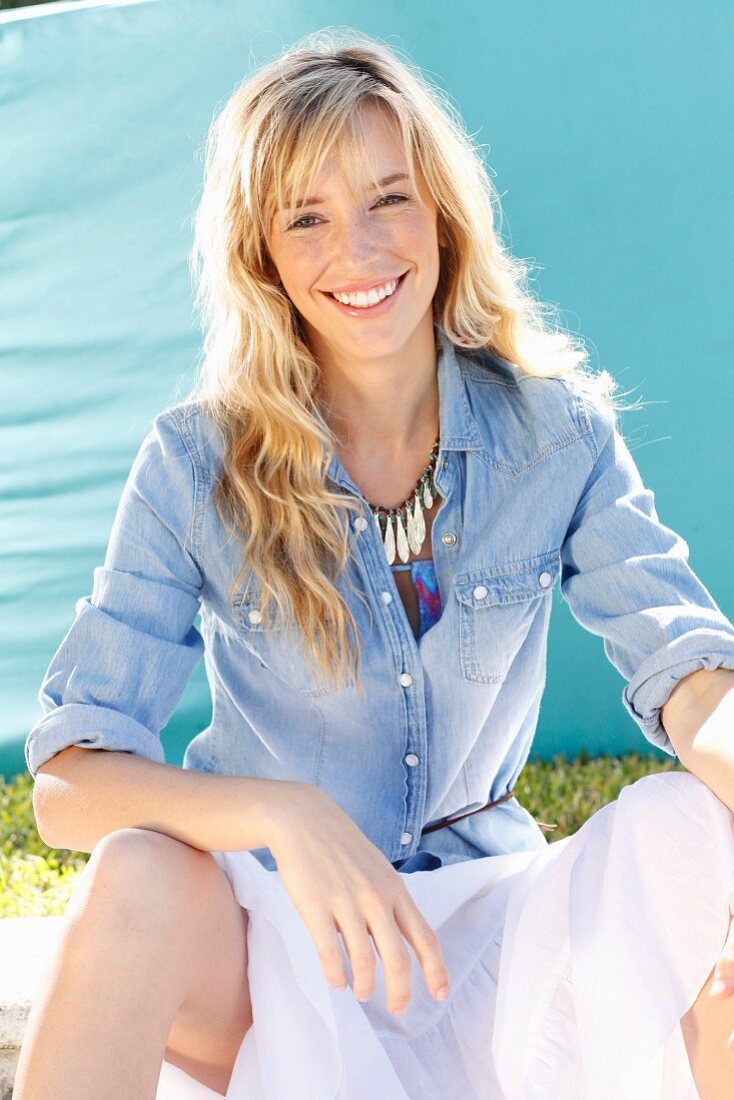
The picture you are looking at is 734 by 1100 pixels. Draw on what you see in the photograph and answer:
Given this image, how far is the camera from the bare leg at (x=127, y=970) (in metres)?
1.21

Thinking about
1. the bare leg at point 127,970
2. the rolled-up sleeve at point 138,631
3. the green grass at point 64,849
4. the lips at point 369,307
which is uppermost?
the lips at point 369,307

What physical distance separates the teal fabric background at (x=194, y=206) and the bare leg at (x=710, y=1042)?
1.69m

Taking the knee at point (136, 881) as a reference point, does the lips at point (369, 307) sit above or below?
above

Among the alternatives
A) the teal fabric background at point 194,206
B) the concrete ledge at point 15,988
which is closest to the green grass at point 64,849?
the teal fabric background at point 194,206

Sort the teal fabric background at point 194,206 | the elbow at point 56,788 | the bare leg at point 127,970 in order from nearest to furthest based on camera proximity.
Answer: the bare leg at point 127,970 < the elbow at point 56,788 < the teal fabric background at point 194,206

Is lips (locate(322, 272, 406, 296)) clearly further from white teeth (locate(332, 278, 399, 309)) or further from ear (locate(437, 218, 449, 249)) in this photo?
ear (locate(437, 218, 449, 249))

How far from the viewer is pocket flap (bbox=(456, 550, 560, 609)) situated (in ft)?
5.57

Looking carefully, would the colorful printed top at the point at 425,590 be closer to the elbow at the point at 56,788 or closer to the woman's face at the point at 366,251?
the woman's face at the point at 366,251

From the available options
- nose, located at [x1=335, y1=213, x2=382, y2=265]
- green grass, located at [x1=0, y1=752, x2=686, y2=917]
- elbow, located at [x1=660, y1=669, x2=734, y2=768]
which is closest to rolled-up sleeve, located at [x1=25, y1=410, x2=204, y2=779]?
nose, located at [x1=335, y1=213, x2=382, y2=265]

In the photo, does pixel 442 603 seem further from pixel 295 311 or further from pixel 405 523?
pixel 295 311

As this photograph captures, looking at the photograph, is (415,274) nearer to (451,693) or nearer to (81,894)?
(451,693)

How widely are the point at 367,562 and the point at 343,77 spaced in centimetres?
60

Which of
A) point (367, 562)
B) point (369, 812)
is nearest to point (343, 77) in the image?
point (367, 562)

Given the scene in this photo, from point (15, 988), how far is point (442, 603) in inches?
30.9
